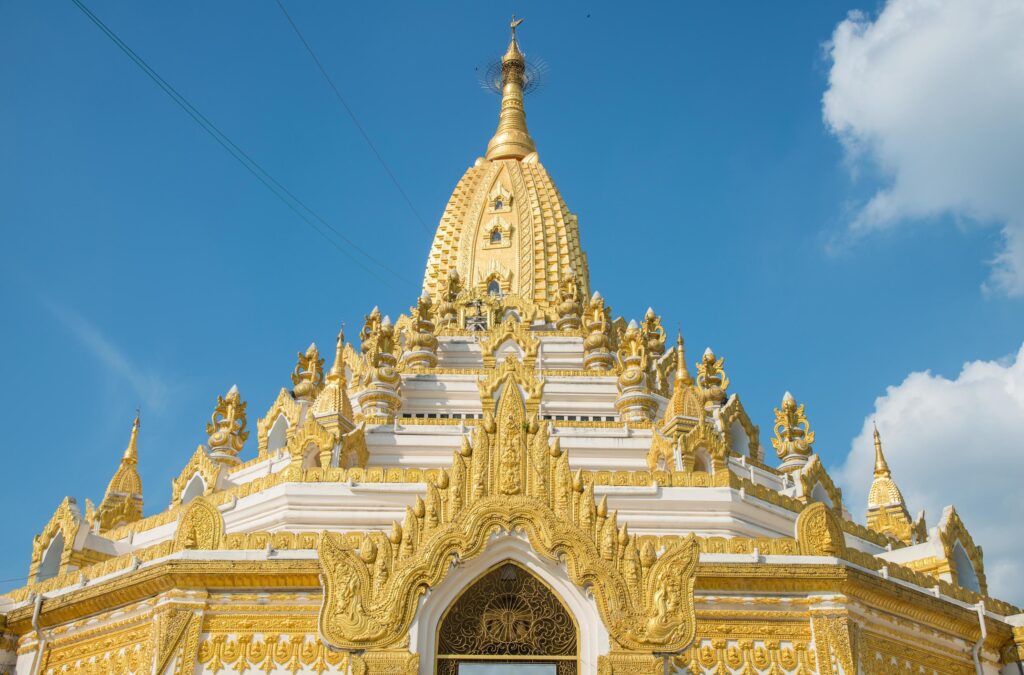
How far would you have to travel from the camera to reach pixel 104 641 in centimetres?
1528

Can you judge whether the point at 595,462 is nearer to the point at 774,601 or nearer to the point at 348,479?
the point at 348,479

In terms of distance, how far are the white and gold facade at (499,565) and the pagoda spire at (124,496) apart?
0.08 m

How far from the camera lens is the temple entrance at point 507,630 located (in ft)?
38.4

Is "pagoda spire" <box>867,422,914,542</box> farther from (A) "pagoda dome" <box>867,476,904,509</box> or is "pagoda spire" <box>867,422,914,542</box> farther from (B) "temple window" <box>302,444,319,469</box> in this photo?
(B) "temple window" <box>302,444,319,469</box>

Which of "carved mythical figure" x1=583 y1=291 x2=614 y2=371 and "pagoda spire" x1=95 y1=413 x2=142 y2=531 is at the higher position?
"carved mythical figure" x1=583 y1=291 x2=614 y2=371

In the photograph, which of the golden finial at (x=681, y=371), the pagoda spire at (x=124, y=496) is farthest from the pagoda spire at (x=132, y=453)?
the golden finial at (x=681, y=371)

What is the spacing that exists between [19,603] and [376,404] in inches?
470

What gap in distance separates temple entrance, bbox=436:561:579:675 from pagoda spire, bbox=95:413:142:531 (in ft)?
60.5

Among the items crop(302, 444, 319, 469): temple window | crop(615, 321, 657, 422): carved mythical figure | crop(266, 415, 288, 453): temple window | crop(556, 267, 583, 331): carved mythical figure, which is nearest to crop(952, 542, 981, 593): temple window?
crop(615, 321, 657, 422): carved mythical figure

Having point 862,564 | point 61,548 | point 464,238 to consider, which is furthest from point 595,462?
point 464,238

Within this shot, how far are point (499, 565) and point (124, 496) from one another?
783 inches

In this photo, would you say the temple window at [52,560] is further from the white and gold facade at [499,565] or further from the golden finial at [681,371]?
the golden finial at [681,371]

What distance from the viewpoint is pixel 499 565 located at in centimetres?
1198

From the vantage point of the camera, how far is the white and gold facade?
1170 centimetres
